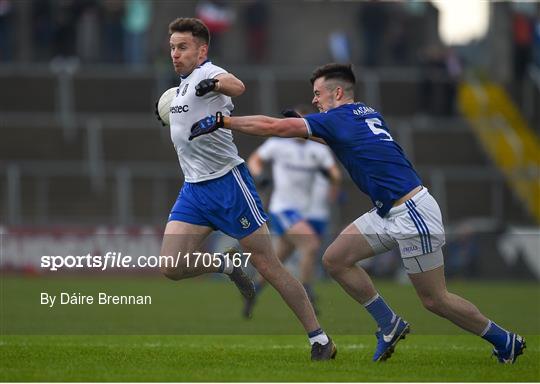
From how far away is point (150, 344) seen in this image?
13.0 m

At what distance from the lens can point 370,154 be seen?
36.8ft

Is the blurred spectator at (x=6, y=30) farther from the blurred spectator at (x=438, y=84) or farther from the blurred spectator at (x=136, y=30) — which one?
the blurred spectator at (x=438, y=84)

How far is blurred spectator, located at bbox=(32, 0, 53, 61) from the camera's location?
109ft

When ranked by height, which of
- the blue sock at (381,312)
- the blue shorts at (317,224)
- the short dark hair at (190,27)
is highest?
the short dark hair at (190,27)

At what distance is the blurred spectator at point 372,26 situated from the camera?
34.8m

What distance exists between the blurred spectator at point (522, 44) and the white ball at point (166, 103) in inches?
942

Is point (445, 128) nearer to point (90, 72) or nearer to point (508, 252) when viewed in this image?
point (508, 252)

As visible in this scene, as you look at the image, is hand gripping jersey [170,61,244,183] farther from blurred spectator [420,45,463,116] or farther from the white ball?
blurred spectator [420,45,463,116]

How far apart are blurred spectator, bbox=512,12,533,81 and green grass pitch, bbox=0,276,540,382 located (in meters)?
13.6

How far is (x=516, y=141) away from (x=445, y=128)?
1.74 m

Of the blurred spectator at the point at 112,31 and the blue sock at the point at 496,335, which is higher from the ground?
the blurred spectator at the point at 112,31

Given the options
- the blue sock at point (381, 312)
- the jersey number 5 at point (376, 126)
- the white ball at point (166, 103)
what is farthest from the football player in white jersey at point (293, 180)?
the jersey number 5 at point (376, 126)

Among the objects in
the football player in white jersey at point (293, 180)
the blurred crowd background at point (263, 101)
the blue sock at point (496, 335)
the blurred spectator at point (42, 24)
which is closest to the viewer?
the blue sock at point (496, 335)

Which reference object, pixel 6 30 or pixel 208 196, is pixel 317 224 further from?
pixel 6 30
